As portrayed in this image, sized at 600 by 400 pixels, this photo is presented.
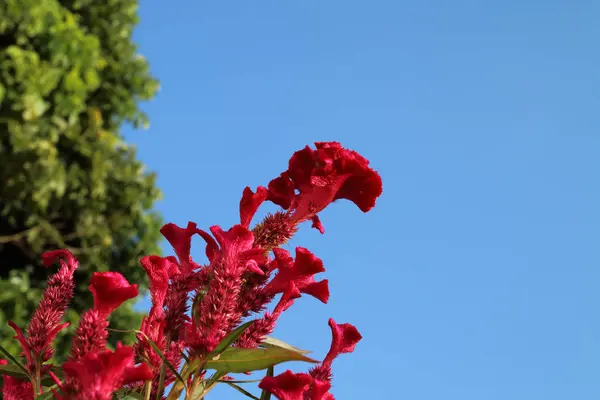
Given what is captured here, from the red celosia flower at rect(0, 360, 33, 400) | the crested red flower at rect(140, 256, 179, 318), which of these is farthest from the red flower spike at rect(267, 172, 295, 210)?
the red celosia flower at rect(0, 360, 33, 400)

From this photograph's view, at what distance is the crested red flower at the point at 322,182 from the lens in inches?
49.3

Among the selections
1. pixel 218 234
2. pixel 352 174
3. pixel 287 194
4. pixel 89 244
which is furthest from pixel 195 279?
pixel 89 244

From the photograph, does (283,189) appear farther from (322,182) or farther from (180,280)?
(180,280)

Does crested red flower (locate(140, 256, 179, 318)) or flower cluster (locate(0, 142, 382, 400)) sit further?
crested red flower (locate(140, 256, 179, 318))

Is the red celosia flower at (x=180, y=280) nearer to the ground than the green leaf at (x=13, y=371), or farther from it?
farther from it

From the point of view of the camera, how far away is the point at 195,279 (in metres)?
1.22

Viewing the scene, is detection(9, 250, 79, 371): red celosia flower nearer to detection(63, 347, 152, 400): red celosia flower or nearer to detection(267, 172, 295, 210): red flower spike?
detection(63, 347, 152, 400): red celosia flower

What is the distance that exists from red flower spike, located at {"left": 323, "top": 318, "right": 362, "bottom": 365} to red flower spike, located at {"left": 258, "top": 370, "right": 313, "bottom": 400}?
0.70 feet

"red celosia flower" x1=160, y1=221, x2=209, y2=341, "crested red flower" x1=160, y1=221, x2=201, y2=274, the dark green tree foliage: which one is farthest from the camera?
the dark green tree foliage

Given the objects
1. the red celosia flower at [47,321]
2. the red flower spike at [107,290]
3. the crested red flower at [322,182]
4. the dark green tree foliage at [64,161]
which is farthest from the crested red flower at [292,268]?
the dark green tree foliage at [64,161]

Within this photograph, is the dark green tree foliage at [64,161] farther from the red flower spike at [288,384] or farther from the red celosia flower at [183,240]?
the red flower spike at [288,384]

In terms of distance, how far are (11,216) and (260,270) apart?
6.19 m

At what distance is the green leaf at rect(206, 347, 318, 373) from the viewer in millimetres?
1104

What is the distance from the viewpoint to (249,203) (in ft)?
4.25
